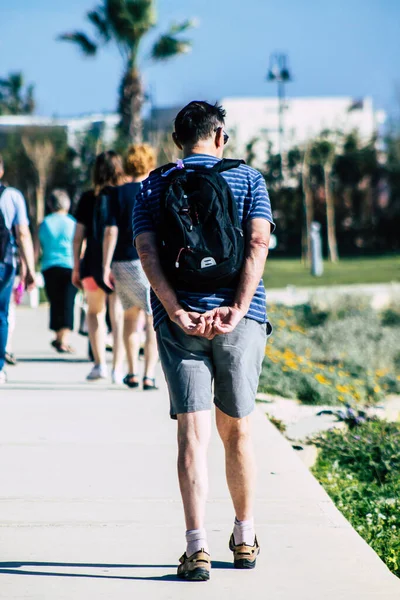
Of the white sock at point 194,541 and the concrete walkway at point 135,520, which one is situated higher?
the white sock at point 194,541

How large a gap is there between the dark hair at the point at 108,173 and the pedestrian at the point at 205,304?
4.21 metres

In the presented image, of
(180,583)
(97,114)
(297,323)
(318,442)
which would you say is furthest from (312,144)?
(180,583)

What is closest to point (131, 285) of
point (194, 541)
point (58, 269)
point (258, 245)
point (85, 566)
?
point (58, 269)

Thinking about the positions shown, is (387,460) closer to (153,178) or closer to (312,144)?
(153,178)

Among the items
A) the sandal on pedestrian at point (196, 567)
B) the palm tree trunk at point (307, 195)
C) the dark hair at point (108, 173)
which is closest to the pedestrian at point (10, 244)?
the dark hair at point (108, 173)

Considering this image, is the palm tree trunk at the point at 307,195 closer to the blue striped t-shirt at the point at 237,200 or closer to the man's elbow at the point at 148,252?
the blue striped t-shirt at the point at 237,200

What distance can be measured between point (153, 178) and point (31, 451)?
2467 millimetres

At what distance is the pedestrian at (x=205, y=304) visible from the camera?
4043 mm

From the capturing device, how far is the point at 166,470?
5777 millimetres

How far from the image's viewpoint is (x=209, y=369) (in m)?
4.14

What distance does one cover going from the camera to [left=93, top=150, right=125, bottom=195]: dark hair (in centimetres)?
843

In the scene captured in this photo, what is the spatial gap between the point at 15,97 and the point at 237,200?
Result: 85339 mm

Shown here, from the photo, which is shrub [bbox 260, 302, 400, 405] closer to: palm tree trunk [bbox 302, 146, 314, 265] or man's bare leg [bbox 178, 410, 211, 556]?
man's bare leg [bbox 178, 410, 211, 556]

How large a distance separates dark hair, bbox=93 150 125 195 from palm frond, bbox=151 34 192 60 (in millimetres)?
23079
